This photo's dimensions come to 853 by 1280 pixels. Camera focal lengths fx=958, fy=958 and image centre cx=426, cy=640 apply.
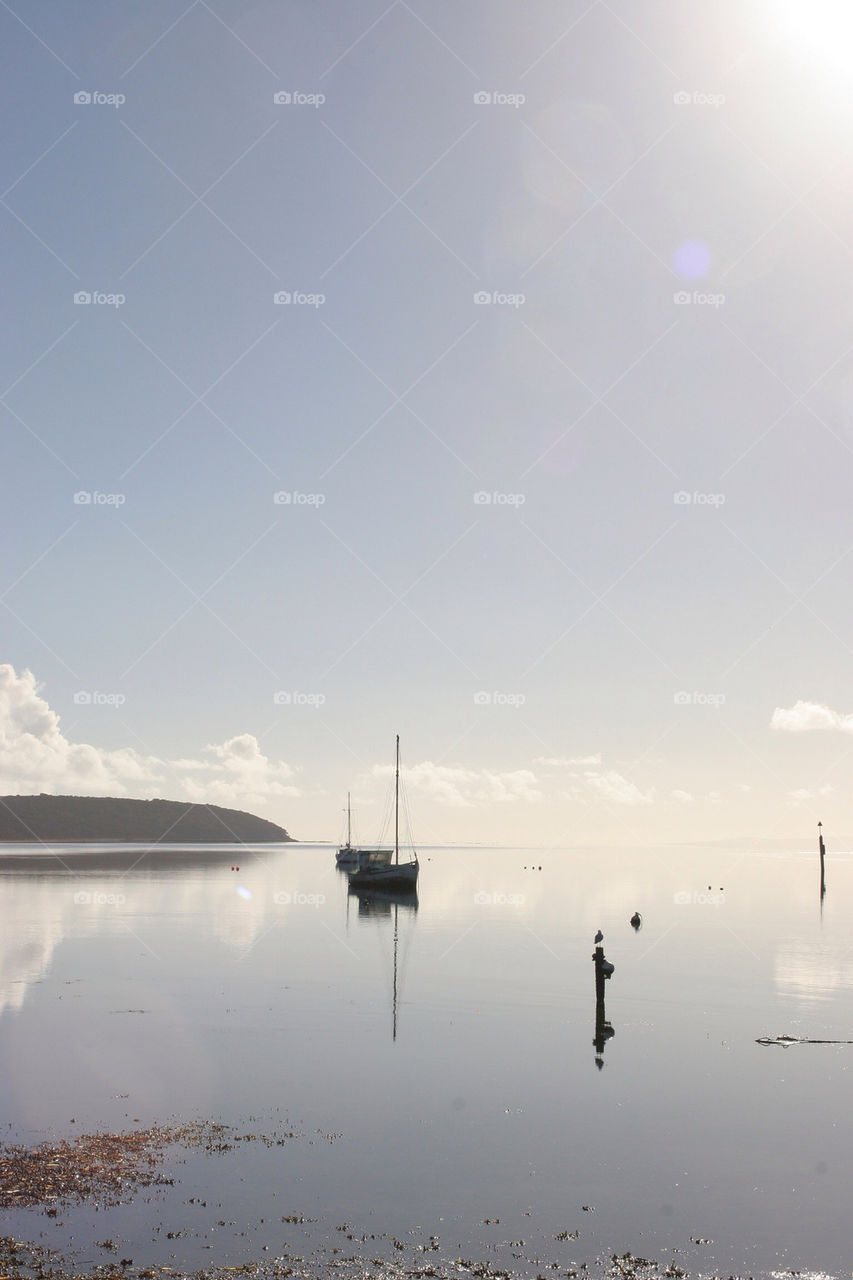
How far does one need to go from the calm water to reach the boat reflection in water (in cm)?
1239

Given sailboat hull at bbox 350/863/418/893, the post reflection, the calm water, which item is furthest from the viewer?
sailboat hull at bbox 350/863/418/893

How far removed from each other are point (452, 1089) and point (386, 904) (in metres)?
80.4

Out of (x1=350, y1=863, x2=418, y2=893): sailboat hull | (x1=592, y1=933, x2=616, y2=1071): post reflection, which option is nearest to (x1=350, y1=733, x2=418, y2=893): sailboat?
(x1=350, y1=863, x2=418, y2=893): sailboat hull

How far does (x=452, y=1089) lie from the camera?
29.8 m

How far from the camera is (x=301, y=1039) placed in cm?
3631

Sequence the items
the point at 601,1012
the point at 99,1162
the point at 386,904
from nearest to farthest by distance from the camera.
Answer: the point at 99,1162
the point at 601,1012
the point at 386,904

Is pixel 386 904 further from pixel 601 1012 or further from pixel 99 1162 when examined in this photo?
pixel 99 1162

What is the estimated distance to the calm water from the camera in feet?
62.3

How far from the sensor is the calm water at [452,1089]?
62.3 ft

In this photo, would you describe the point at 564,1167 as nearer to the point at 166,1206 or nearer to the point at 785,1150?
the point at 785,1150

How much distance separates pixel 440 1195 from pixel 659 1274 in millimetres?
5380

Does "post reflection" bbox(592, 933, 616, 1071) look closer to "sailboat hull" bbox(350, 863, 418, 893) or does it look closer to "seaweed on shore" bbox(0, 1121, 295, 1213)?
"seaweed on shore" bbox(0, 1121, 295, 1213)

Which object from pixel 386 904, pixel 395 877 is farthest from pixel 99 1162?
pixel 395 877

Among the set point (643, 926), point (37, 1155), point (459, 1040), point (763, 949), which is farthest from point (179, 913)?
point (37, 1155)
